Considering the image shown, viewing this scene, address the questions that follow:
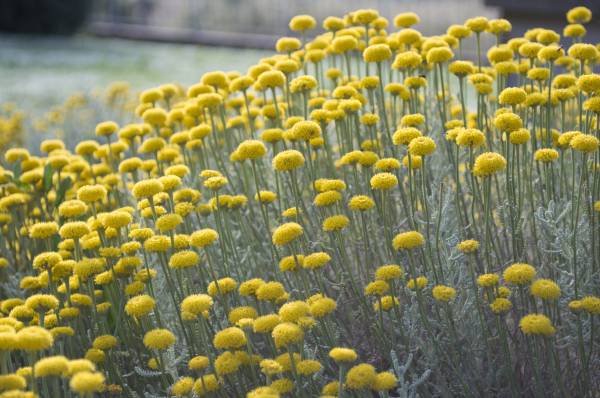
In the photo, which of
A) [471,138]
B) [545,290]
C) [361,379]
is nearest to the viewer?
[361,379]

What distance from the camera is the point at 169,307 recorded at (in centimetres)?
316

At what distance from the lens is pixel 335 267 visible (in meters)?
3.02

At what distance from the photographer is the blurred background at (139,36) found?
1227cm

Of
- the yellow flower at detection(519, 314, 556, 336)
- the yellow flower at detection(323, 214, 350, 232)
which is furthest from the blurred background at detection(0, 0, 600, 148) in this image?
the yellow flower at detection(519, 314, 556, 336)

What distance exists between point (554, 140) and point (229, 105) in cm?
164

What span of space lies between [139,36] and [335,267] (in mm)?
15734

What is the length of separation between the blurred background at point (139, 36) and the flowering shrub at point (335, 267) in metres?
5.22

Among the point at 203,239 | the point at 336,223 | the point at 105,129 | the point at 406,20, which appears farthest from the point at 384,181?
the point at 105,129

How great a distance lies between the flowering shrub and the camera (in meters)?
2.33

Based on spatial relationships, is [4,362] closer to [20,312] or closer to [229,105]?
[20,312]

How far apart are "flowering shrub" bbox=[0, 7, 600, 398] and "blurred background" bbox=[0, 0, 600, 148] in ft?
17.1

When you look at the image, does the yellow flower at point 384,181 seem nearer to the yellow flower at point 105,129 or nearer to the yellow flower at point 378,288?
the yellow flower at point 378,288

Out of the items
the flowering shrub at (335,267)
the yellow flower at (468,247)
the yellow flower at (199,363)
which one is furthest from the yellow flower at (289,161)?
the yellow flower at (199,363)

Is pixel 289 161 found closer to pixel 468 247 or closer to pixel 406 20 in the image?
pixel 468 247
